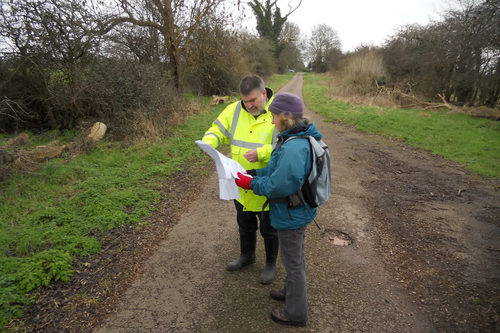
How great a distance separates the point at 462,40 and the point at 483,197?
12.2 metres

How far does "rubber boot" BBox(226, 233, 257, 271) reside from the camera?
10.8 ft

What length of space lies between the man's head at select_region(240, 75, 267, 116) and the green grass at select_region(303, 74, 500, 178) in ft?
21.9

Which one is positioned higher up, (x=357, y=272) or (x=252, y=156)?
(x=252, y=156)

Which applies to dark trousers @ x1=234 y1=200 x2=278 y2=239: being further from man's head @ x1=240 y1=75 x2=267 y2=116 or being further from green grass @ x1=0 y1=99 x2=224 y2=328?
green grass @ x1=0 y1=99 x2=224 y2=328

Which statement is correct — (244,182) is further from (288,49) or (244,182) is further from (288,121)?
(288,49)

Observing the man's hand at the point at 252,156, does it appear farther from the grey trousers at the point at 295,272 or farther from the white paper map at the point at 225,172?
the grey trousers at the point at 295,272

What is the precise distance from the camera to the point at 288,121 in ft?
7.49

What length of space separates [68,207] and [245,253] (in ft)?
9.58

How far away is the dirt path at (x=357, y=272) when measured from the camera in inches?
102

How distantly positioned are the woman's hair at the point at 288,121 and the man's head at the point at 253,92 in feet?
1.63

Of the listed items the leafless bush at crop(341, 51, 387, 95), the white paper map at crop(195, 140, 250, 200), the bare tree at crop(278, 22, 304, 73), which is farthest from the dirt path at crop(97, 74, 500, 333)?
the bare tree at crop(278, 22, 304, 73)

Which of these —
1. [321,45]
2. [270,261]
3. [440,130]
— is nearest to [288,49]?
[321,45]

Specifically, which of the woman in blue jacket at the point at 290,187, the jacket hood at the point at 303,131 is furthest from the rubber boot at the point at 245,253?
the jacket hood at the point at 303,131

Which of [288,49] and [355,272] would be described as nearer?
[355,272]
